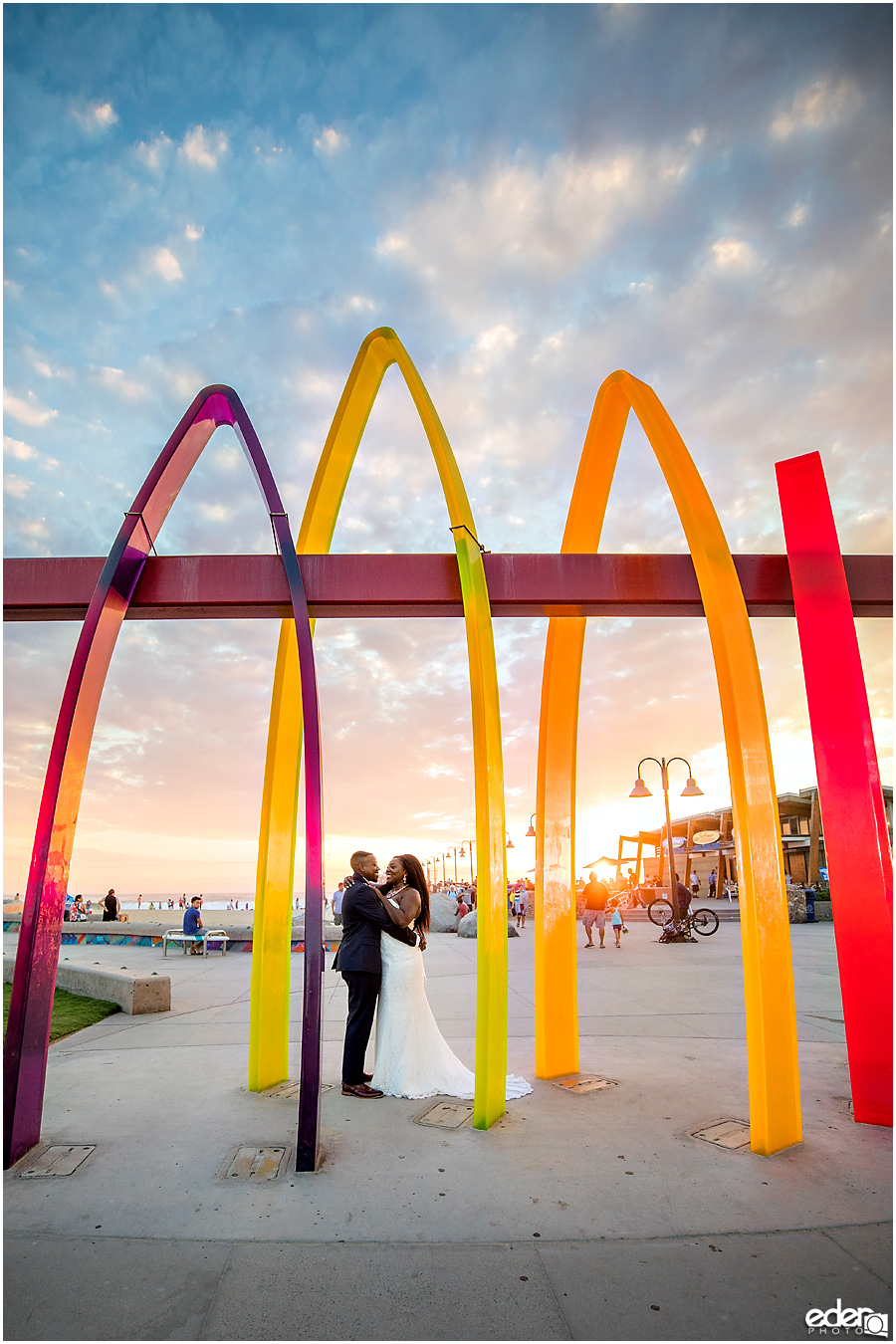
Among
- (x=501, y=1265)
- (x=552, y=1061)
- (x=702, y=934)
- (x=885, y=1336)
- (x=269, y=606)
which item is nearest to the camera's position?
(x=885, y=1336)

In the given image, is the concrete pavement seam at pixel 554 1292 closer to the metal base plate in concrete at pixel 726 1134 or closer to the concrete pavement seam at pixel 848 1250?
the concrete pavement seam at pixel 848 1250

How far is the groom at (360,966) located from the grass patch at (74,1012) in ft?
14.5

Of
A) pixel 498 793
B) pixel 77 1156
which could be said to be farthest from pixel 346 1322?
pixel 498 793

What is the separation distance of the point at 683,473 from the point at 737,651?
1.61 m

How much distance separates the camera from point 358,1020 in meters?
5.64

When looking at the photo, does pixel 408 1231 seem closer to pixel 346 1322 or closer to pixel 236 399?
pixel 346 1322

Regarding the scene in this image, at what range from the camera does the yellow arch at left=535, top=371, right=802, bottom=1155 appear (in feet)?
15.0

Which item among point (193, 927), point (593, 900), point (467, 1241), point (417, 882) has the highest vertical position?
point (417, 882)

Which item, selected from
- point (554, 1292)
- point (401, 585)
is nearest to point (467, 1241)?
point (554, 1292)

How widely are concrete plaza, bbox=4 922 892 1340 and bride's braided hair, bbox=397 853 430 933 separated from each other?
53.1 inches

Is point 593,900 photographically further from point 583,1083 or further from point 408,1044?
point 408,1044

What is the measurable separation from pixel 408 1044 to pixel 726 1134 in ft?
7.91

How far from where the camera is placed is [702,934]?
19375 mm

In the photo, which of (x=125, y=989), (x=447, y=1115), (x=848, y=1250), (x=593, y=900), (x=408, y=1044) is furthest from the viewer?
(x=593, y=900)
